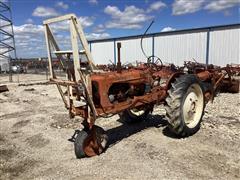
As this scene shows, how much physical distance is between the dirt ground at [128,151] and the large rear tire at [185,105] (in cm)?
23

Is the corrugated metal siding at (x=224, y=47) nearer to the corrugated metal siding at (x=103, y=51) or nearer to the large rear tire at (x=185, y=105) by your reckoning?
the corrugated metal siding at (x=103, y=51)

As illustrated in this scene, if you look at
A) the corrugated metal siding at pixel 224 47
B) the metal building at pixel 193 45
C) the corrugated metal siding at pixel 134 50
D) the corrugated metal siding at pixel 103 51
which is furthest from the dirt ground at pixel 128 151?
the corrugated metal siding at pixel 103 51

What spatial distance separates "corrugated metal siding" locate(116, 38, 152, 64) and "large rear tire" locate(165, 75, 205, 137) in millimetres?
19185

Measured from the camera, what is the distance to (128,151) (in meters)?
5.47

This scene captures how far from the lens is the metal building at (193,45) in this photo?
19141 mm

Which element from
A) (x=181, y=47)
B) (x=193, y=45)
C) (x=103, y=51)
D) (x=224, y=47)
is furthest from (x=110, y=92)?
(x=103, y=51)

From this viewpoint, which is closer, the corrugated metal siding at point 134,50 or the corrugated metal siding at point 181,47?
the corrugated metal siding at point 181,47

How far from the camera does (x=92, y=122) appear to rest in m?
5.09

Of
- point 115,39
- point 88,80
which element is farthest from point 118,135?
point 115,39

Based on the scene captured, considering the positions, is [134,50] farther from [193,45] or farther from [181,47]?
[193,45]

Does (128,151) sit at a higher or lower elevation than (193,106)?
lower

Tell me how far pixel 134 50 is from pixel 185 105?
21.6 meters

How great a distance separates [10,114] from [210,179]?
6862 millimetres

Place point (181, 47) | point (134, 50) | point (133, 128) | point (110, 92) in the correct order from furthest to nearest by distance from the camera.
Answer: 1. point (134, 50)
2. point (181, 47)
3. point (133, 128)
4. point (110, 92)
